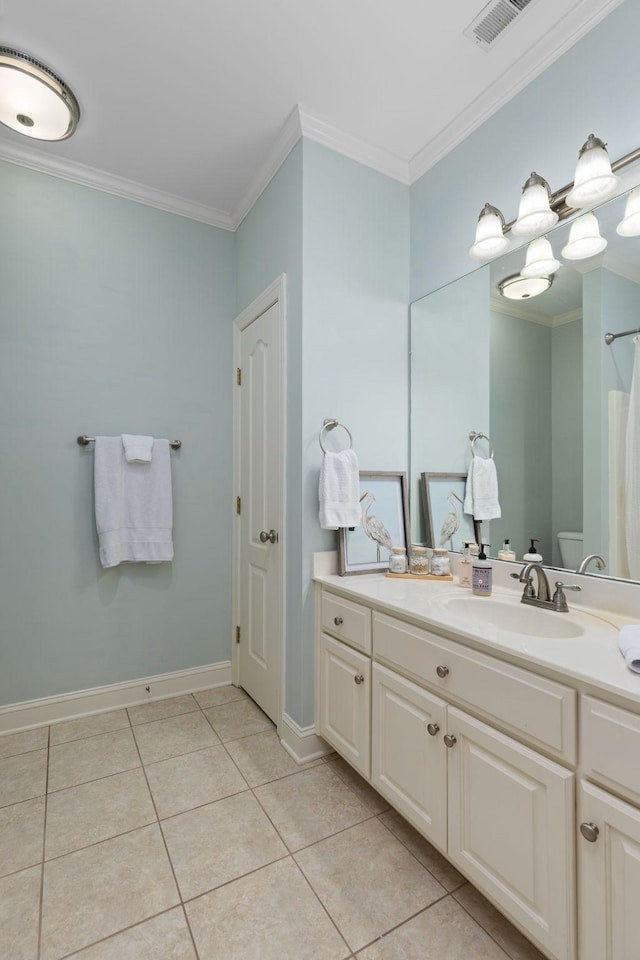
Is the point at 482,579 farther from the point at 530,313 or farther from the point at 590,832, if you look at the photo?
the point at 530,313

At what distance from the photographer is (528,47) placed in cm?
163

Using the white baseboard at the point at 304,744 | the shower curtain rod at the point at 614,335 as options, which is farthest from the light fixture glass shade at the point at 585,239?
the white baseboard at the point at 304,744

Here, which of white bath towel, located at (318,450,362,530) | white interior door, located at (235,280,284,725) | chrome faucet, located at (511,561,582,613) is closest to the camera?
chrome faucet, located at (511,561,582,613)

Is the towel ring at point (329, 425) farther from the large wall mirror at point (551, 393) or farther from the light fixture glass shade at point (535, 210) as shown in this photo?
the light fixture glass shade at point (535, 210)

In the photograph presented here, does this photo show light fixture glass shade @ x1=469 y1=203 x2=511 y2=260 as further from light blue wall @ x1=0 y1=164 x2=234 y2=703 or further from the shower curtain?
light blue wall @ x1=0 y1=164 x2=234 y2=703

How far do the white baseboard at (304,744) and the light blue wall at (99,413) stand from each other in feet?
2.73

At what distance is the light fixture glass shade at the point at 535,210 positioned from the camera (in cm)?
151

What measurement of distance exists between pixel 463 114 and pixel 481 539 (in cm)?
180

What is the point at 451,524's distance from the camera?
2039mm

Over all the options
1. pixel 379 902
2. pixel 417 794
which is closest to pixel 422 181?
pixel 417 794

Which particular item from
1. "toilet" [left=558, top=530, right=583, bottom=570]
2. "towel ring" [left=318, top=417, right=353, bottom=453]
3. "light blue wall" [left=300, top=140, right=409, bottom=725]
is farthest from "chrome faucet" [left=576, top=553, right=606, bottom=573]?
"towel ring" [left=318, top=417, right=353, bottom=453]

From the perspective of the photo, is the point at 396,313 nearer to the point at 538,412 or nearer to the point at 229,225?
the point at 538,412

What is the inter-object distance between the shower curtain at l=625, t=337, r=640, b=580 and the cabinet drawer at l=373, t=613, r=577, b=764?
0.58 m

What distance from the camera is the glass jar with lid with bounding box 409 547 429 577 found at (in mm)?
1971
